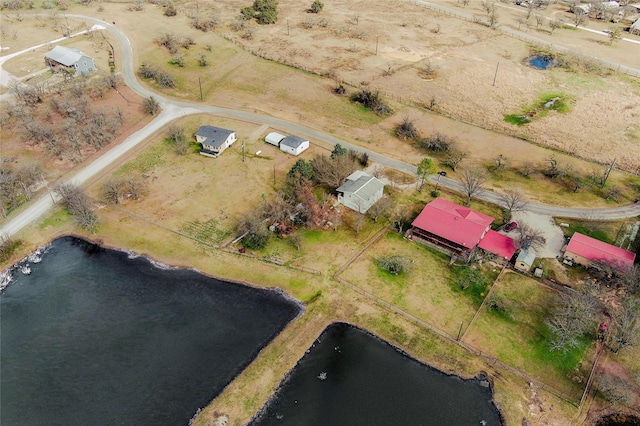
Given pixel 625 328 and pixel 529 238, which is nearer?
pixel 625 328

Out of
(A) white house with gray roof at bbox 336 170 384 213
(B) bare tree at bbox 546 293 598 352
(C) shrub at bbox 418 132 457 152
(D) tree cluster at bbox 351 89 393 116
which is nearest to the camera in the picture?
(B) bare tree at bbox 546 293 598 352

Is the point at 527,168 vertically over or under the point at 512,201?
under

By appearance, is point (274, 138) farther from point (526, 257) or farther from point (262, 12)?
point (262, 12)

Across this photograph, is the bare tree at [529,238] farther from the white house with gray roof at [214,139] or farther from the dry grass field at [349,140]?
the white house with gray roof at [214,139]

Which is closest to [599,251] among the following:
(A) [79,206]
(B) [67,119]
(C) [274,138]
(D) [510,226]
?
(D) [510,226]

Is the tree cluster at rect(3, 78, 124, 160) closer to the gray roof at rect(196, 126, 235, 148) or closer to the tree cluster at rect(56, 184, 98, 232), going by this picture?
the tree cluster at rect(56, 184, 98, 232)

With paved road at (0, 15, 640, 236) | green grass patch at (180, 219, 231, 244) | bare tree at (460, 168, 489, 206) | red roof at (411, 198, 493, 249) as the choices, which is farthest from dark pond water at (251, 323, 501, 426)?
paved road at (0, 15, 640, 236)
